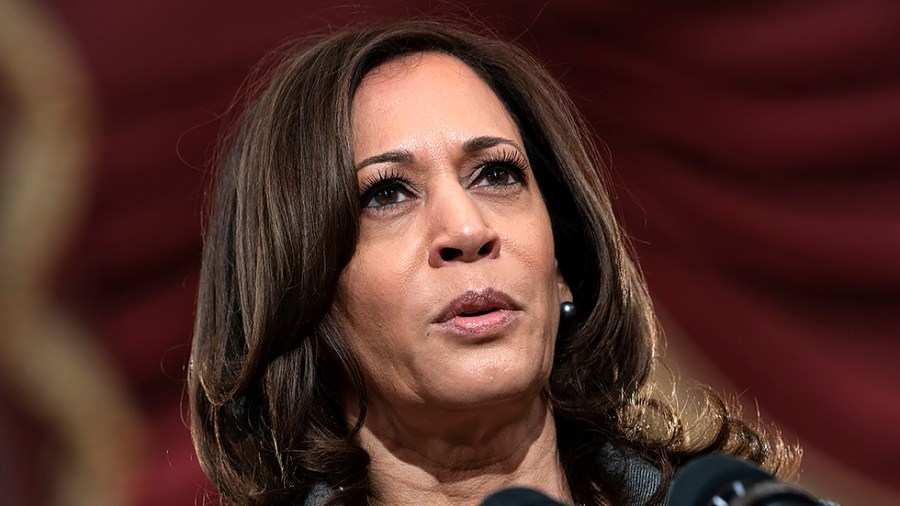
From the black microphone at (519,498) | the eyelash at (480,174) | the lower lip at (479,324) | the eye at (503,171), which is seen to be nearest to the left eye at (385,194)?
the eyelash at (480,174)

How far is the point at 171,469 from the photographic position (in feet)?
9.02

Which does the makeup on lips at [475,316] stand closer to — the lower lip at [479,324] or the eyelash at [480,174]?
the lower lip at [479,324]

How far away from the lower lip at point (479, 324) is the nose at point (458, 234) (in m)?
0.09

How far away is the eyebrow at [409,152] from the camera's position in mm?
1944

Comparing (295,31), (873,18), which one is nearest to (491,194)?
(295,31)

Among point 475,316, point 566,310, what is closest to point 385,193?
point 475,316

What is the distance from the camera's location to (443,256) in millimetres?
1860

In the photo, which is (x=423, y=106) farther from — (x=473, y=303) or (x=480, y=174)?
(x=473, y=303)

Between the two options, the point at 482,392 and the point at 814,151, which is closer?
the point at 482,392

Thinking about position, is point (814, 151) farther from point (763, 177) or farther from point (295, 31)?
point (295, 31)

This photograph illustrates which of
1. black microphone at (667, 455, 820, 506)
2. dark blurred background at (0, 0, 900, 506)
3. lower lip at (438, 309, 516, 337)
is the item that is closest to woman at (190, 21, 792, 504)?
lower lip at (438, 309, 516, 337)

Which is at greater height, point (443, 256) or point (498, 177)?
point (498, 177)

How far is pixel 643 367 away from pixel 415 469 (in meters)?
0.48

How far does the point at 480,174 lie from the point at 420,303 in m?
0.28
